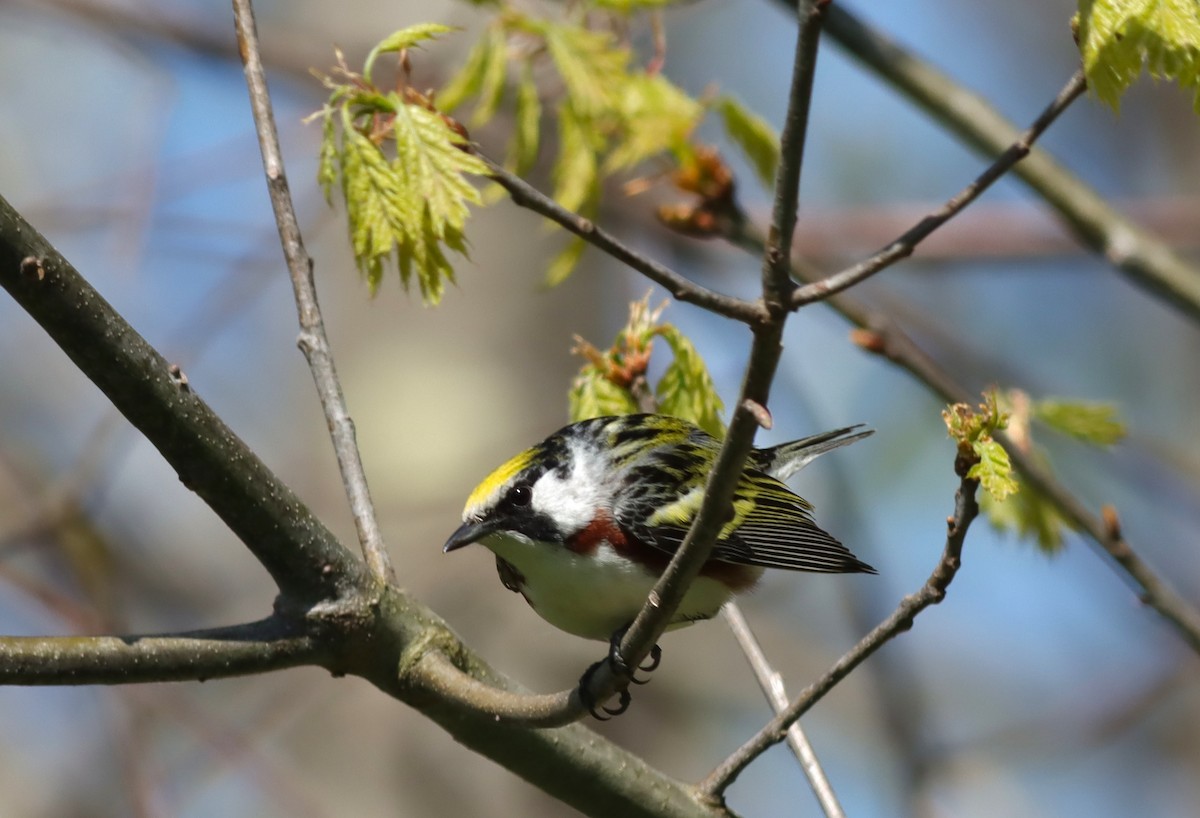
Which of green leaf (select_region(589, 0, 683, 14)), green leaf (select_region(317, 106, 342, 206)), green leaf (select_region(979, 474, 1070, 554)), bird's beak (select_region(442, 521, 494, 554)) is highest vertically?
green leaf (select_region(589, 0, 683, 14))

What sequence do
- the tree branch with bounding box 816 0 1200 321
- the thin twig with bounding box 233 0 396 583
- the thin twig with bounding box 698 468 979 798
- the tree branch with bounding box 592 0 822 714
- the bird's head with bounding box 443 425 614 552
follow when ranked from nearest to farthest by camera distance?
the tree branch with bounding box 592 0 822 714 → the thin twig with bounding box 698 468 979 798 → the thin twig with bounding box 233 0 396 583 → the bird's head with bounding box 443 425 614 552 → the tree branch with bounding box 816 0 1200 321

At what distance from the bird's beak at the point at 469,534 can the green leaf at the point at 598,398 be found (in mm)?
403

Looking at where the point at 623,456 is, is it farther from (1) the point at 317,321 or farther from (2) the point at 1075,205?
(2) the point at 1075,205

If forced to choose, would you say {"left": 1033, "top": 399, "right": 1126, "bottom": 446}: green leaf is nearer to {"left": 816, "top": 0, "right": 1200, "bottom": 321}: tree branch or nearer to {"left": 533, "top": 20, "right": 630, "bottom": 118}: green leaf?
{"left": 816, "top": 0, "right": 1200, "bottom": 321}: tree branch

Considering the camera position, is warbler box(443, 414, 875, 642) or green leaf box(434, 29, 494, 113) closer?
warbler box(443, 414, 875, 642)

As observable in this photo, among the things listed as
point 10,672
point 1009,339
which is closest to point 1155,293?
point 10,672

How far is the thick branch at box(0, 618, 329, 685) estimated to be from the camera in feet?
6.02

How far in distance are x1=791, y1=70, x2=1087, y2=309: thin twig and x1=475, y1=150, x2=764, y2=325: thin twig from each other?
8 cm

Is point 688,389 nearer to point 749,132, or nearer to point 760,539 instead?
point 760,539

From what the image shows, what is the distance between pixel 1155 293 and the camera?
329 centimetres

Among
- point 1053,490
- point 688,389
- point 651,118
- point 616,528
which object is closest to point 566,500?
point 616,528

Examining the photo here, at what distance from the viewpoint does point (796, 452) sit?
361 centimetres

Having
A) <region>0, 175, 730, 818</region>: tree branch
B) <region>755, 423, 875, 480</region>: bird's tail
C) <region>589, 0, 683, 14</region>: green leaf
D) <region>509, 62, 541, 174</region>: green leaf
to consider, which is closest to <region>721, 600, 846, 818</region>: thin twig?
<region>0, 175, 730, 818</region>: tree branch

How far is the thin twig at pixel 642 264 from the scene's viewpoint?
5.04 ft
